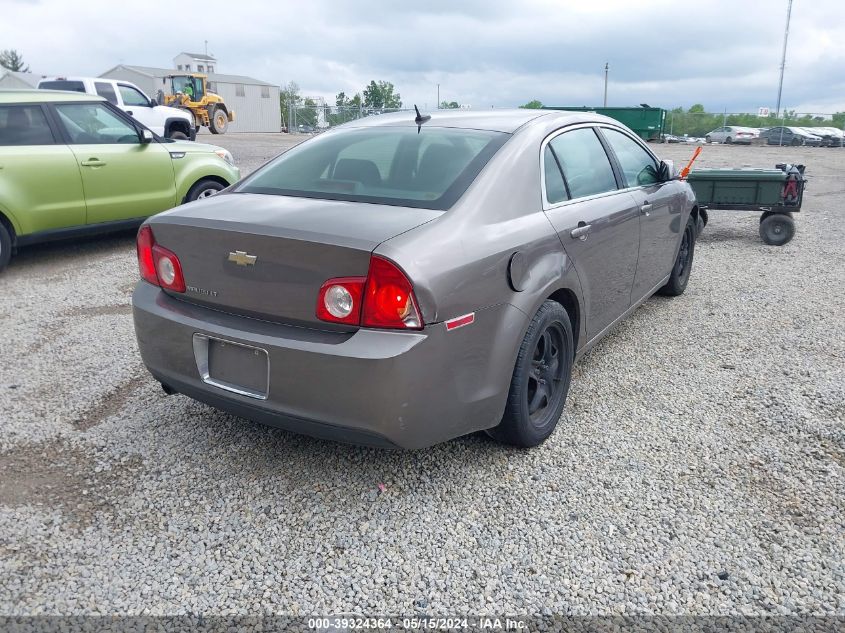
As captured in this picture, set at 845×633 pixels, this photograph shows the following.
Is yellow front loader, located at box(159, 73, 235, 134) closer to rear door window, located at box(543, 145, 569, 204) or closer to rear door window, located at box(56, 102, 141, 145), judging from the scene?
rear door window, located at box(56, 102, 141, 145)

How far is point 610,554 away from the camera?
257 cm

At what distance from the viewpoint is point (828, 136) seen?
1496 inches

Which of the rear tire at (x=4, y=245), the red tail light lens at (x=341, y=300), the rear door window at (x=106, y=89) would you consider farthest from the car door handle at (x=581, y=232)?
the rear door window at (x=106, y=89)

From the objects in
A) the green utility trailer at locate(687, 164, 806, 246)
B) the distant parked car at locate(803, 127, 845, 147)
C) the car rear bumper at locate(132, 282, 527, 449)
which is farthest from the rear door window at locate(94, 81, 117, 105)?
the distant parked car at locate(803, 127, 845, 147)

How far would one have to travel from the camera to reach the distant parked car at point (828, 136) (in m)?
37.7

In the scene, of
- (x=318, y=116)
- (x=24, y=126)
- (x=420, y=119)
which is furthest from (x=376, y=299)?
(x=318, y=116)

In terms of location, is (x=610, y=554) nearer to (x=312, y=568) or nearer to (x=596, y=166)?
(x=312, y=568)

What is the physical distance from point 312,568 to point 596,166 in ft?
9.19

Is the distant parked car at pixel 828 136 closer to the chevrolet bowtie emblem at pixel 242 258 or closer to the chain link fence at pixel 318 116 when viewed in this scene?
the chain link fence at pixel 318 116

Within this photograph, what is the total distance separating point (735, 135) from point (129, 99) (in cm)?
3400

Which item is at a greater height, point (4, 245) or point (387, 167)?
point (387, 167)

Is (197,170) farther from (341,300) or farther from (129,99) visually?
(129,99)

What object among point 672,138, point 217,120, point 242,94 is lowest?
point 672,138

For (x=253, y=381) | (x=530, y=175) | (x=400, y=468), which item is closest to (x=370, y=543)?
(x=400, y=468)
